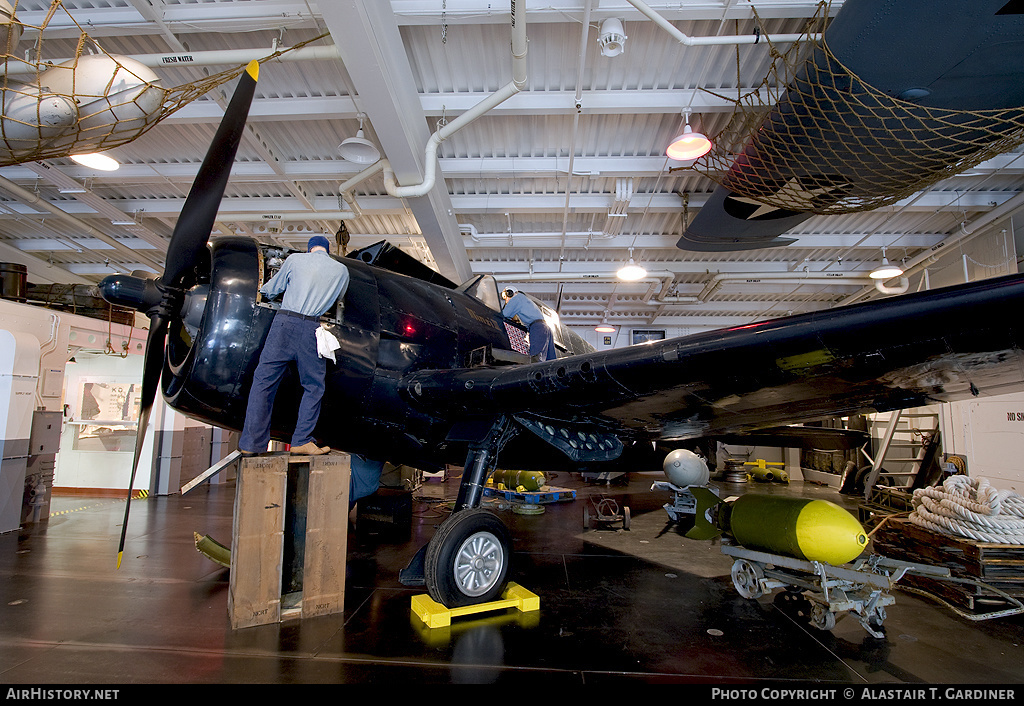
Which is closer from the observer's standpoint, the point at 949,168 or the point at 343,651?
the point at 343,651

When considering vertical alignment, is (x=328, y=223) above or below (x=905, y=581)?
above

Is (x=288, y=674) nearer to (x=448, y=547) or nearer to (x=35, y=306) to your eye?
(x=448, y=547)

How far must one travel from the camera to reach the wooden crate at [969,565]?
3.63m

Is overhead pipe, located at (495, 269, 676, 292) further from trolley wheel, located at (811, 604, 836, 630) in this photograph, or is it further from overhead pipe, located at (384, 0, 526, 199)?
trolley wheel, located at (811, 604, 836, 630)

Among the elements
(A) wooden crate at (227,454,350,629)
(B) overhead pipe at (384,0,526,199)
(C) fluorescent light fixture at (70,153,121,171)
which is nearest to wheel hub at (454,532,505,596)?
(A) wooden crate at (227,454,350,629)

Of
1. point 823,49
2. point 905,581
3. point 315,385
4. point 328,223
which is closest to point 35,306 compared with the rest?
point 328,223

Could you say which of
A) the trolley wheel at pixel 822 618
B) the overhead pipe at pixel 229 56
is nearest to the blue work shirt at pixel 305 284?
the overhead pipe at pixel 229 56

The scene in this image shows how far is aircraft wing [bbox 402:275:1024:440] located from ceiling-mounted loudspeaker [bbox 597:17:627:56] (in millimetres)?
3426

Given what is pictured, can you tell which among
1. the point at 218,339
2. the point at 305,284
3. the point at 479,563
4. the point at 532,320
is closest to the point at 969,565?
the point at 479,563

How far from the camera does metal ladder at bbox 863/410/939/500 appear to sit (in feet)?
30.5

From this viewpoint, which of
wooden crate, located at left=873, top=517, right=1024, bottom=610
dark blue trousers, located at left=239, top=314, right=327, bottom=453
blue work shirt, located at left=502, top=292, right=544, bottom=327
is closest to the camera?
dark blue trousers, located at left=239, top=314, right=327, bottom=453

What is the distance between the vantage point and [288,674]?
94.8 inches

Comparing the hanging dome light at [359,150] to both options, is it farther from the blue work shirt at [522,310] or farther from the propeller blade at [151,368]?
the propeller blade at [151,368]

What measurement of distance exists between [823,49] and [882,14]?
1.55ft
